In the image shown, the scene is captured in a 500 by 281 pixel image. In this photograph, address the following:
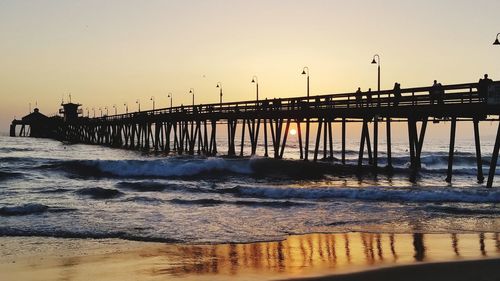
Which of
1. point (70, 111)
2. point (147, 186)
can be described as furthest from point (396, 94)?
point (70, 111)

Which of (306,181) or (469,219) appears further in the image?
(306,181)

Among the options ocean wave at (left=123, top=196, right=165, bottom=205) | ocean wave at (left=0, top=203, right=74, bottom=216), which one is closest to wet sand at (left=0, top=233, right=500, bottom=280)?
ocean wave at (left=0, top=203, right=74, bottom=216)

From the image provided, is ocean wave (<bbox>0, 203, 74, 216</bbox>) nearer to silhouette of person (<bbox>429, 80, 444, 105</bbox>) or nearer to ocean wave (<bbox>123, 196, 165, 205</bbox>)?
ocean wave (<bbox>123, 196, 165, 205</bbox>)

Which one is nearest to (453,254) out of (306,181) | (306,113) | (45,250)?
(45,250)

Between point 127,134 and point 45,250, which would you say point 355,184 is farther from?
point 127,134

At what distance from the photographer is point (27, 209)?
606 inches

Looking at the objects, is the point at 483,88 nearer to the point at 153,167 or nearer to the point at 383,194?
the point at 383,194

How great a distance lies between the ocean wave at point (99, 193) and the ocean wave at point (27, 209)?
3347mm

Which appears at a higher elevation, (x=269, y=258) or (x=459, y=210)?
(x=269, y=258)

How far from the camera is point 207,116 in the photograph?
41500 millimetres

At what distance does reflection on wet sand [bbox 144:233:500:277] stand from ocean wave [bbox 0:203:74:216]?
6.12 meters

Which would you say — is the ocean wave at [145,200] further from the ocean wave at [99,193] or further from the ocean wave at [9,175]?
the ocean wave at [9,175]

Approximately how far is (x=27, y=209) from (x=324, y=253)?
903cm

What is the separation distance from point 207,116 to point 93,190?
69.3 feet
